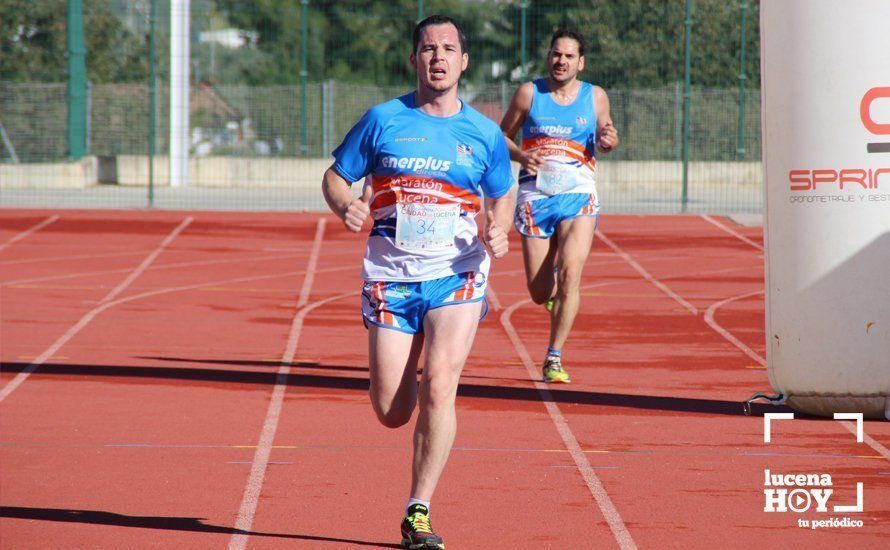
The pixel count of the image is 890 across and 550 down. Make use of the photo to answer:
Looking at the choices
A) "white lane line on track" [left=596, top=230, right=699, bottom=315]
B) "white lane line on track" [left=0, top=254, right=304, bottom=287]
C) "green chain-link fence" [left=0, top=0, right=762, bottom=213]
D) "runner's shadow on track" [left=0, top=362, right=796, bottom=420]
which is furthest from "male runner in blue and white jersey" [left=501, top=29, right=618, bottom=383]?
"green chain-link fence" [left=0, top=0, right=762, bottom=213]

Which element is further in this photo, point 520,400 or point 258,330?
point 258,330

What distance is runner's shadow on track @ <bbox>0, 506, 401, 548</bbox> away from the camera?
5.73m

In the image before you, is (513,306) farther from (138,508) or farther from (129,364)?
(138,508)

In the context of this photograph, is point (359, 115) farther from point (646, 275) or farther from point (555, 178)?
point (555, 178)

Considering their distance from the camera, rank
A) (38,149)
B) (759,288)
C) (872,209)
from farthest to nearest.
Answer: (38,149) < (759,288) < (872,209)

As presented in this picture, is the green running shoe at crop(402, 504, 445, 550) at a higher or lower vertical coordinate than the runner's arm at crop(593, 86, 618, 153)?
lower

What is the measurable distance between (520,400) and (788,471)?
2255mm

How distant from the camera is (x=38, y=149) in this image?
1168 inches

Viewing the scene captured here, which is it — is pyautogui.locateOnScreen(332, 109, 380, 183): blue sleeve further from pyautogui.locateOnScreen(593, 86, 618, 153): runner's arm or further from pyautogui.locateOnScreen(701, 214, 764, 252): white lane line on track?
pyautogui.locateOnScreen(701, 214, 764, 252): white lane line on track

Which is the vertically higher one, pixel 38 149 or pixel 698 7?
pixel 698 7

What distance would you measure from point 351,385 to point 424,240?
376 cm

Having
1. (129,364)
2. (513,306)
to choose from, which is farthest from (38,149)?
(129,364)

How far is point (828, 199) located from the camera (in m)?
7.75

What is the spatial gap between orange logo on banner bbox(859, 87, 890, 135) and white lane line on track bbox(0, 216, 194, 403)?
5.13 metres
